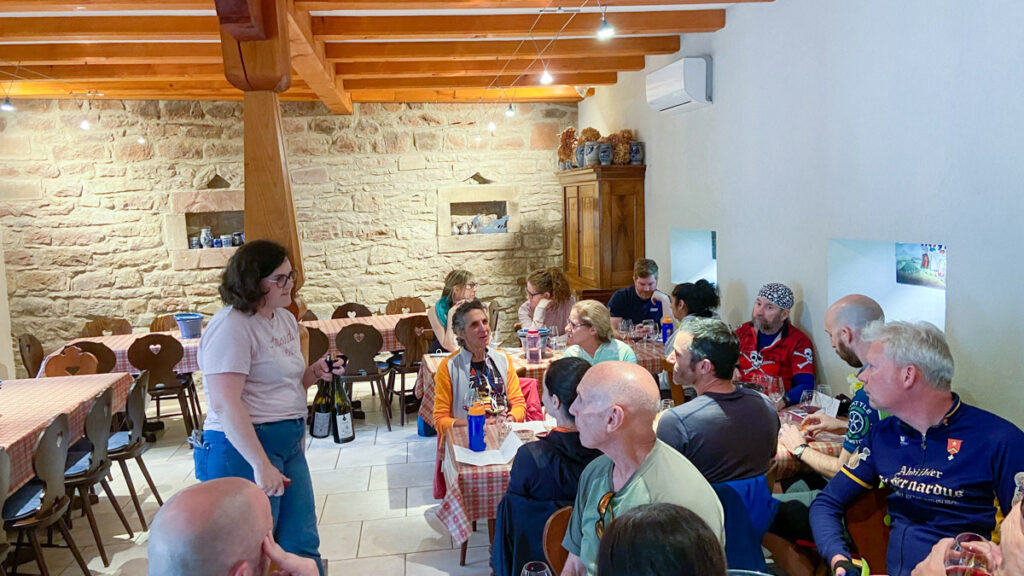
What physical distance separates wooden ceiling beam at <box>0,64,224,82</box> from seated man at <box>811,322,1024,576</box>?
20.2 feet

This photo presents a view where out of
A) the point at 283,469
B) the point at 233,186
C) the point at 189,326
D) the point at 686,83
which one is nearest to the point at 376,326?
the point at 189,326

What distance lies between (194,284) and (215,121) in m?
1.86

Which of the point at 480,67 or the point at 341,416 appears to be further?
the point at 480,67

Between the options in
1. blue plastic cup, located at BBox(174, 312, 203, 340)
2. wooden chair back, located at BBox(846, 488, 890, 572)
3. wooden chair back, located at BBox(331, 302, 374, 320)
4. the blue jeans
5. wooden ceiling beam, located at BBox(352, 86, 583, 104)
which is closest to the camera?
wooden chair back, located at BBox(846, 488, 890, 572)

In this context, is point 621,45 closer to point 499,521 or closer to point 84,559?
point 499,521

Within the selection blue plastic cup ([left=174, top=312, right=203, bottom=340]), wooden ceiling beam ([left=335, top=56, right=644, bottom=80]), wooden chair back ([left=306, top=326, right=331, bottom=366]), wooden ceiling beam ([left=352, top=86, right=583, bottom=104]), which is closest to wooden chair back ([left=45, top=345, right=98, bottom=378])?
blue plastic cup ([left=174, top=312, right=203, bottom=340])

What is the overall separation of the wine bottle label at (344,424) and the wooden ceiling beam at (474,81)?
11.8 ft

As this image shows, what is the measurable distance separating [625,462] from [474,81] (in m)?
6.47

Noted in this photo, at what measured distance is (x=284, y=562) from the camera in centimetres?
163

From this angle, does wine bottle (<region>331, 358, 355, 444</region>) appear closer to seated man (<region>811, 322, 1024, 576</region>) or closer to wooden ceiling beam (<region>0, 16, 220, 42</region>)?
wooden ceiling beam (<region>0, 16, 220, 42</region>)

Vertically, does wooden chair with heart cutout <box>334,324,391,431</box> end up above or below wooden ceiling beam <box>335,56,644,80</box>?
below

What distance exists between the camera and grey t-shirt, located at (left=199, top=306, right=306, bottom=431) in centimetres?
256

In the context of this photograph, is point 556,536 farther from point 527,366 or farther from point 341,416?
point 341,416

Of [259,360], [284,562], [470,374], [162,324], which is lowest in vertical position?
[162,324]
